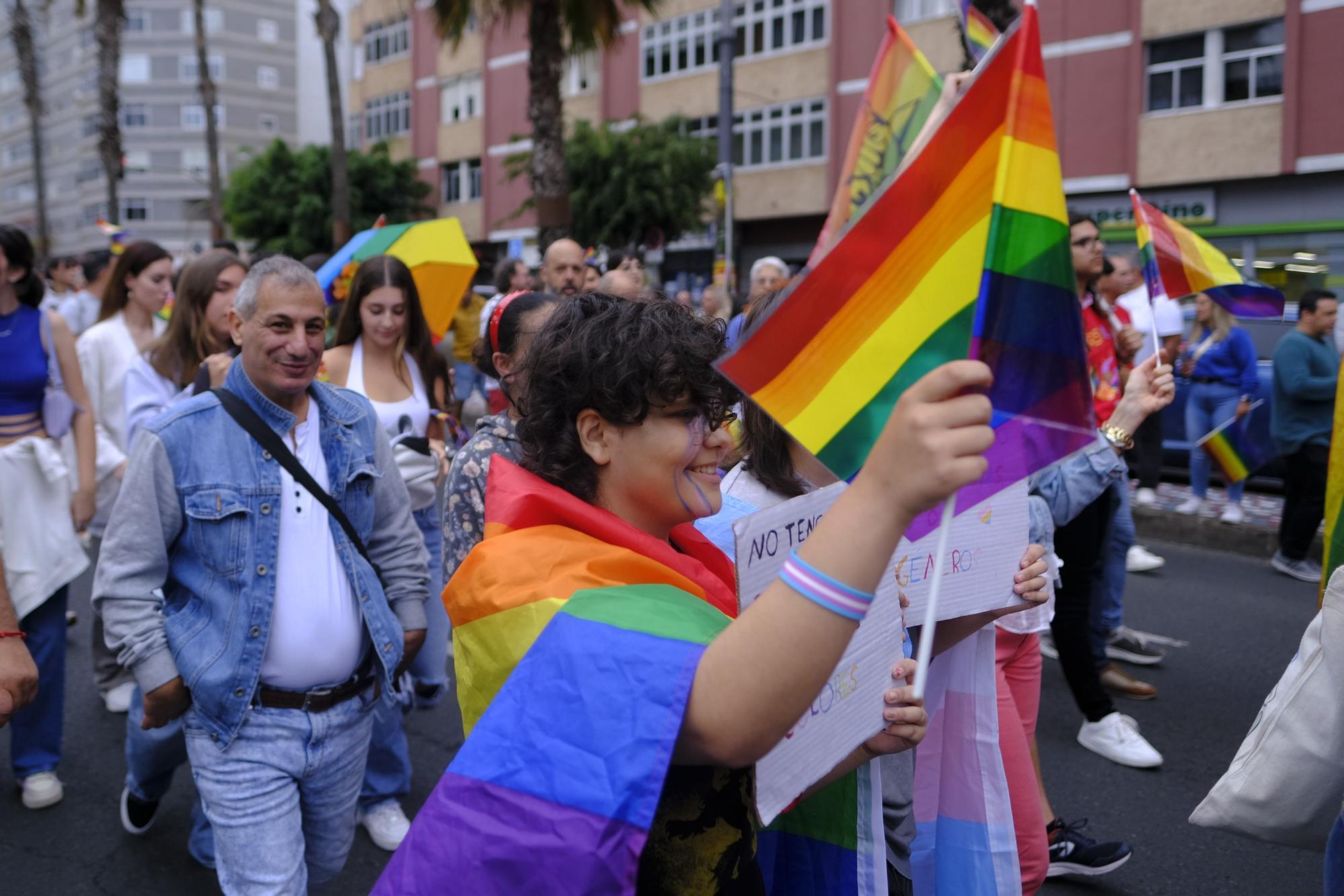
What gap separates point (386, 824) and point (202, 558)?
1.69 meters

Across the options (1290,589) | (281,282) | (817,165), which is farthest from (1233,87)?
(281,282)

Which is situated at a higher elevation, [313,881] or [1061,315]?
[1061,315]

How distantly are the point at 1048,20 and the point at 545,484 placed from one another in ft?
77.9

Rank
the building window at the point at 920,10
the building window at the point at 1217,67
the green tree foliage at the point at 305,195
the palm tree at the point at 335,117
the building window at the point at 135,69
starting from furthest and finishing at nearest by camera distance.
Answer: the building window at the point at 135,69 → the green tree foliage at the point at 305,195 → the building window at the point at 920,10 → the palm tree at the point at 335,117 → the building window at the point at 1217,67

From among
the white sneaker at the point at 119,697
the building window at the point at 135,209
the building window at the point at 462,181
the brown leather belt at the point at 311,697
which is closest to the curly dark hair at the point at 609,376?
the brown leather belt at the point at 311,697

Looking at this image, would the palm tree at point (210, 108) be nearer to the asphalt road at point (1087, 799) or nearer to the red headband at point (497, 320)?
the asphalt road at point (1087, 799)

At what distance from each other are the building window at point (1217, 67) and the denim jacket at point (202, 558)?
70.4ft

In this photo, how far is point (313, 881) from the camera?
300 cm

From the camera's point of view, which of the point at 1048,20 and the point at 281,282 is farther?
the point at 1048,20

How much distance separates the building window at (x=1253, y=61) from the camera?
20.0 m

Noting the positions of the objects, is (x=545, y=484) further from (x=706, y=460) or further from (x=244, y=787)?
(x=244, y=787)

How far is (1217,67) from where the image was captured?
20.7m

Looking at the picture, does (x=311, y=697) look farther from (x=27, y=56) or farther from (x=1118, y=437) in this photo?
(x=27, y=56)

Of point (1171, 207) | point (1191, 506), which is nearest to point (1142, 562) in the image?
point (1191, 506)
